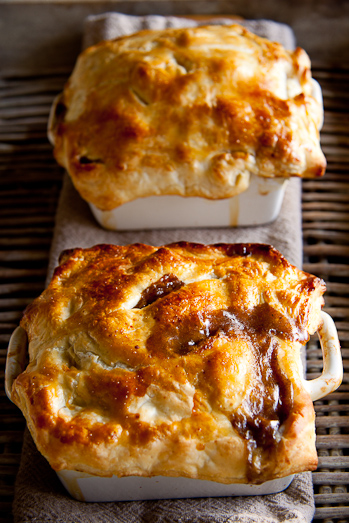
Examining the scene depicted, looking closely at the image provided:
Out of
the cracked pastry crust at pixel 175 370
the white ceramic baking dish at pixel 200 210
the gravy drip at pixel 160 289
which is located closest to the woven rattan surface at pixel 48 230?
the white ceramic baking dish at pixel 200 210

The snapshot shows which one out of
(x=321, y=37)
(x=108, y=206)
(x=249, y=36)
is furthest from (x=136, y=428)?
(x=321, y=37)

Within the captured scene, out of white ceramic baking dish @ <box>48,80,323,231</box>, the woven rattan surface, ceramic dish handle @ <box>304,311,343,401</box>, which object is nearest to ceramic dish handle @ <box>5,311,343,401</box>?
ceramic dish handle @ <box>304,311,343,401</box>

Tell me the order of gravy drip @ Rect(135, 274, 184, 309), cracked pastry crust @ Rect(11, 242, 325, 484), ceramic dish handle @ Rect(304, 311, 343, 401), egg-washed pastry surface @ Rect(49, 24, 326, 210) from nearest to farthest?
1. cracked pastry crust @ Rect(11, 242, 325, 484)
2. ceramic dish handle @ Rect(304, 311, 343, 401)
3. gravy drip @ Rect(135, 274, 184, 309)
4. egg-washed pastry surface @ Rect(49, 24, 326, 210)

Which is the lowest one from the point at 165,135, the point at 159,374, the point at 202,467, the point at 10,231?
the point at 10,231

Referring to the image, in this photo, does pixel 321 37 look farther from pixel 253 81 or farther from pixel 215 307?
pixel 215 307

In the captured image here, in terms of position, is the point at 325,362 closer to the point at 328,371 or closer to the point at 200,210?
the point at 328,371

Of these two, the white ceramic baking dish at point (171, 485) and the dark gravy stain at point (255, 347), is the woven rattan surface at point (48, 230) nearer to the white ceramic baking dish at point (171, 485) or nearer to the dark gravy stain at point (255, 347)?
the white ceramic baking dish at point (171, 485)

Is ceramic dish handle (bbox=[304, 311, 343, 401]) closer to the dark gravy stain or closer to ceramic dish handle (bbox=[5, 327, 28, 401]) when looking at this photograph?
the dark gravy stain

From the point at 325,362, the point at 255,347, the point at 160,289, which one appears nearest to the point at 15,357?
the point at 160,289
